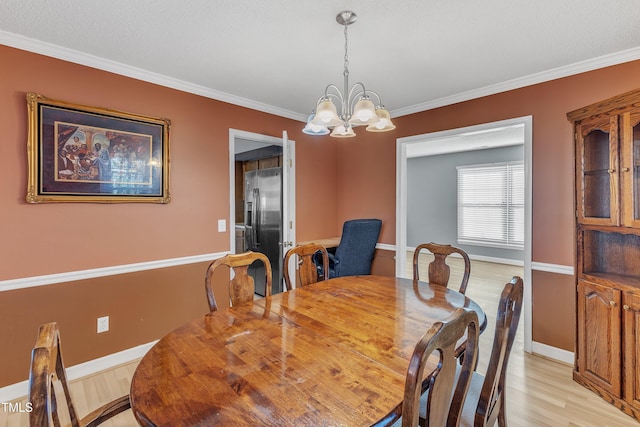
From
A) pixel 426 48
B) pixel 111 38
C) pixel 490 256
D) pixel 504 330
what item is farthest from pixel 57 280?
pixel 490 256

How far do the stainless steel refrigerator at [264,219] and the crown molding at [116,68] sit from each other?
957mm

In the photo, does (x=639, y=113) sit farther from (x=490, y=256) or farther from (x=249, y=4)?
(x=490, y=256)

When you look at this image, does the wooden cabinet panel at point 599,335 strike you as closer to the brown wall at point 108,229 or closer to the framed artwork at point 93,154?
the brown wall at point 108,229

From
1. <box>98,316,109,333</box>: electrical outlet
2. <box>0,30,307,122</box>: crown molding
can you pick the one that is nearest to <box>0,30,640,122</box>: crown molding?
<box>0,30,307,122</box>: crown molding

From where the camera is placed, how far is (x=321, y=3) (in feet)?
5.68

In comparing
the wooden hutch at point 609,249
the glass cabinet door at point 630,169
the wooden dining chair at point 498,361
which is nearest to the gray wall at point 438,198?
the wooden hutch at point 609,249

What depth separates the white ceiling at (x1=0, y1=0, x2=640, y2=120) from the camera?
1.78 m

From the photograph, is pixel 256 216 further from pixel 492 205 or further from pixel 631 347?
pixel 492 205

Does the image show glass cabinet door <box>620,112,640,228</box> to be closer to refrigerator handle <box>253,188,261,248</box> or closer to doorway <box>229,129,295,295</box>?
doorway <box>229,129,295,295</box>

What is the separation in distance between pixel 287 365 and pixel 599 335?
7.61 feet

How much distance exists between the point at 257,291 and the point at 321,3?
11.9 ft

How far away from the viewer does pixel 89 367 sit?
2410 millimetres

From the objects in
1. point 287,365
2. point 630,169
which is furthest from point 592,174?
point 287,365

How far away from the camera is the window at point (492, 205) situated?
20.4 feet
